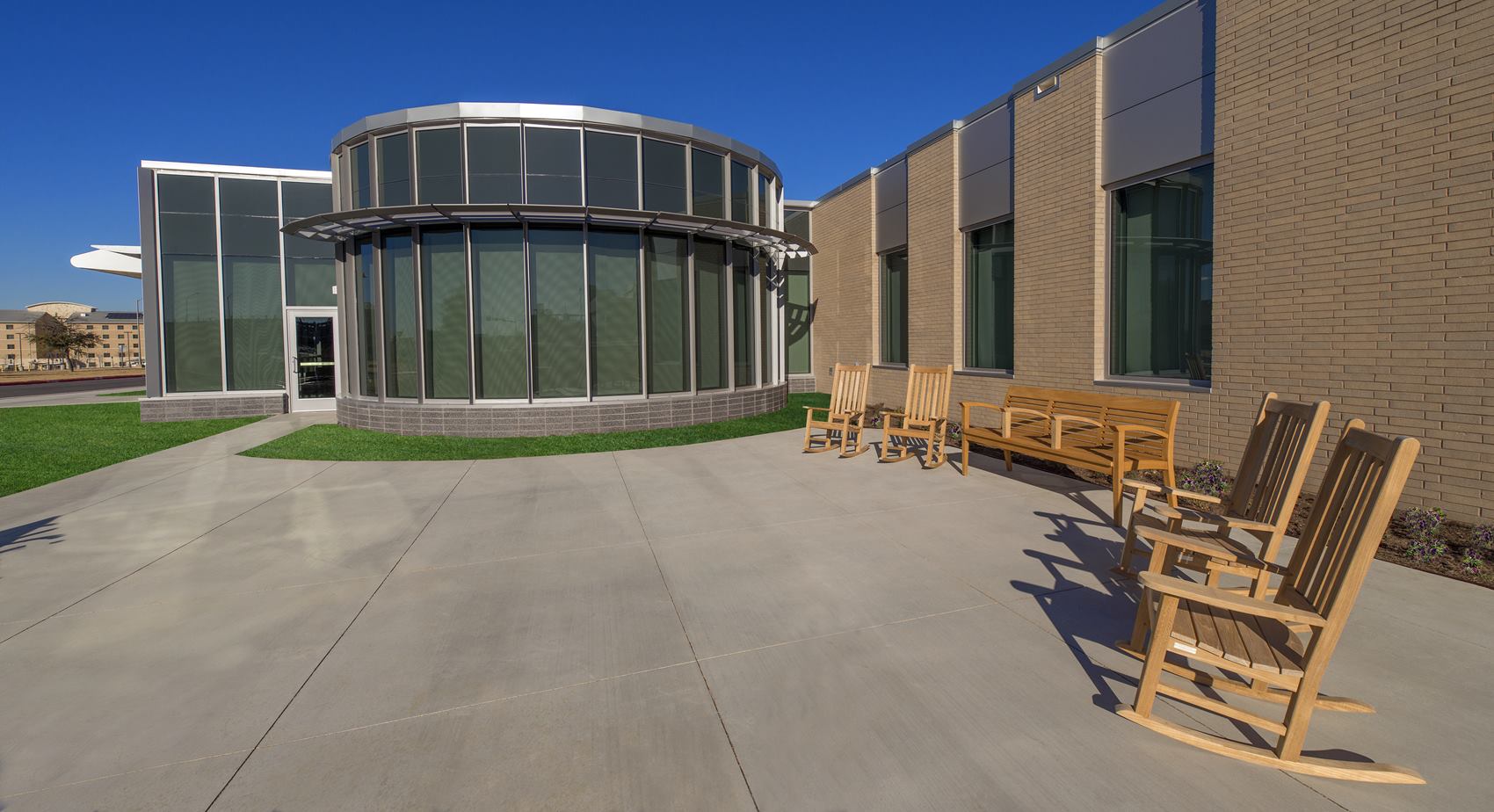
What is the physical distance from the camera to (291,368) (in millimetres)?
15766

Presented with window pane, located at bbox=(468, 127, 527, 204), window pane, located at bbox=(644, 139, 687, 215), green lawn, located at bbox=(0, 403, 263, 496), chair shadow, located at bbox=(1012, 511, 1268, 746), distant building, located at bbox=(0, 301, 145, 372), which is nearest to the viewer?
chair shadow, located at bbox=(1012, 511, 1268, 746)

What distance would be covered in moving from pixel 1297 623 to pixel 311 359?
18.6 metres

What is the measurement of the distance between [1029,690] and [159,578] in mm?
5553

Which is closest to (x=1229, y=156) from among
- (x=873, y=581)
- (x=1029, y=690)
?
(x=873, y=581)

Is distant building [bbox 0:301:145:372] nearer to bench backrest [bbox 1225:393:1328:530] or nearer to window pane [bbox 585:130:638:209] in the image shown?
window pane [bbox 585:130:638:209]

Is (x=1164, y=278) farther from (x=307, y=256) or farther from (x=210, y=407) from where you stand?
(x=210, y=407)

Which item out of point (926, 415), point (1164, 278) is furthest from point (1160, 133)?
point (926, 415)

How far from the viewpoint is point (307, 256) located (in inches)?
619

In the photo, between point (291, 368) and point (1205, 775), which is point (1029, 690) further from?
point (291, 368)

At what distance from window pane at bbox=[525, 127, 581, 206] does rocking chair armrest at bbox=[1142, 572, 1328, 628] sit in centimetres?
1086

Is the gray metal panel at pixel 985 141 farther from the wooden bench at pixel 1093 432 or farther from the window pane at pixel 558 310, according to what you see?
the window pane at pixel 558 310

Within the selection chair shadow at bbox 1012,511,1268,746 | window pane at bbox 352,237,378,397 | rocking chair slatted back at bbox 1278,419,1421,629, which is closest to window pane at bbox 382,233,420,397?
window pane at bbox 352,237,378,397

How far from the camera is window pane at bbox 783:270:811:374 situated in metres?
18.8

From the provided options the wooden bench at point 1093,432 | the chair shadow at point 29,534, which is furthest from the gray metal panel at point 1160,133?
the chair shadow at point 29,534
